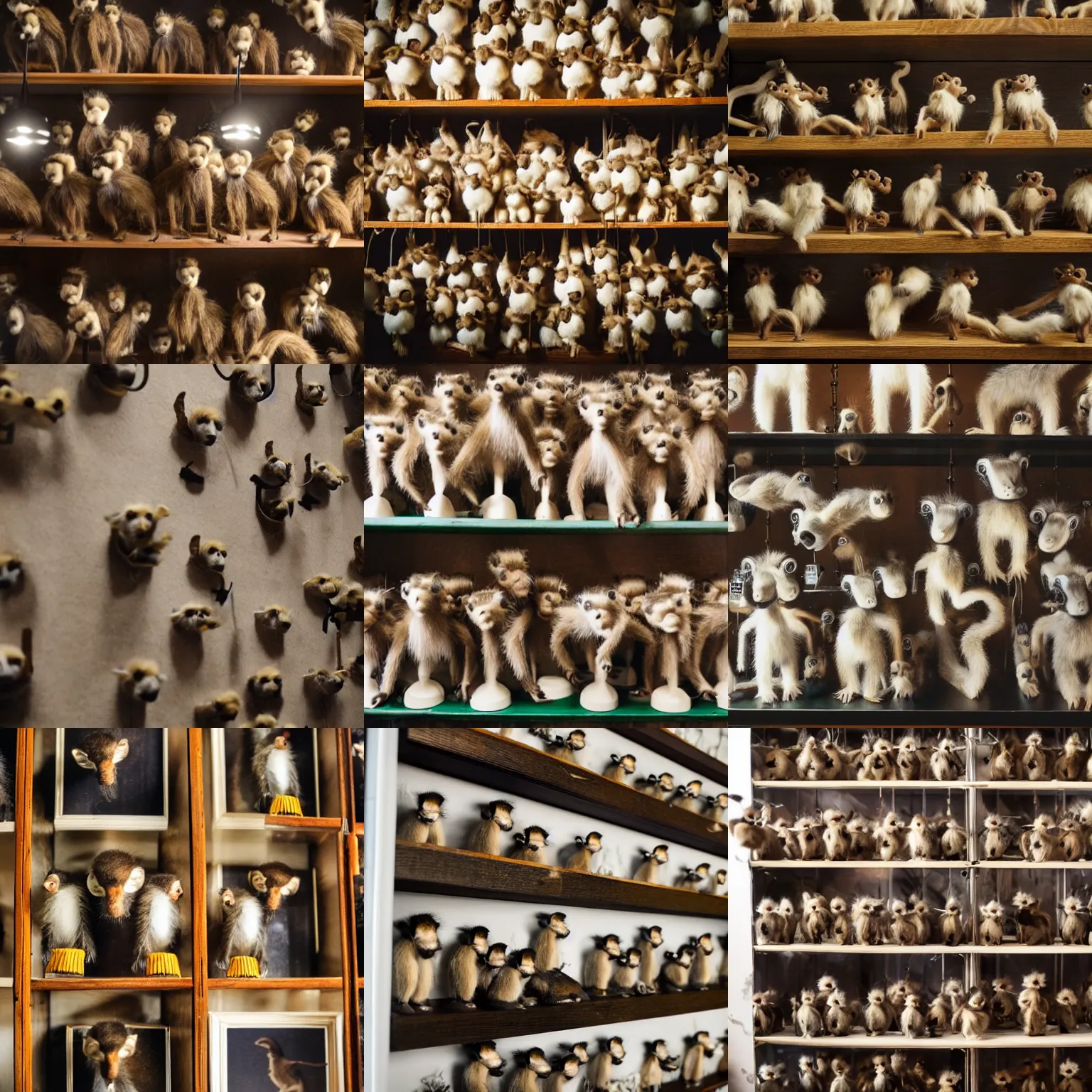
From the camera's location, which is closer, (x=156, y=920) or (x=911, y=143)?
(x=156, y=920)

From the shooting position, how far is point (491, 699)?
1903 millimetres

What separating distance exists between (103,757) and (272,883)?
37cm

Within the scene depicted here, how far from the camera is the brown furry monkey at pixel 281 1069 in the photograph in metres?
1.79

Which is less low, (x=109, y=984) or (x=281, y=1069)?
(x=109, y=984)

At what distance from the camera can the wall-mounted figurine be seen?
183cm

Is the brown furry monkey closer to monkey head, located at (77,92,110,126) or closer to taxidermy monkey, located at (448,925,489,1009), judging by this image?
taxidermy monkey, located at (448,925,489,1009)

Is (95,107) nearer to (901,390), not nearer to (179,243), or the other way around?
(179,243)

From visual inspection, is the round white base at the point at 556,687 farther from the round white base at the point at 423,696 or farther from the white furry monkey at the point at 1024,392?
the white furry monkey at the point at 1024,392

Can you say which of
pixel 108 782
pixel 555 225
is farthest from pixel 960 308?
pixel 108 782

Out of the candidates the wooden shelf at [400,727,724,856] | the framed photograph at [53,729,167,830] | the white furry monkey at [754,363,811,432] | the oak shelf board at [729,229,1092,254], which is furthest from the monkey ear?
the oak shelf board at [729,229,1092,254]

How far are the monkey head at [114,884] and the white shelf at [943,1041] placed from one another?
113cm

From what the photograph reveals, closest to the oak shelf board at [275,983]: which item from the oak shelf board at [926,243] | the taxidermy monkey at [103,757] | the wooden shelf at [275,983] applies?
the wooden shelf at [275,983]

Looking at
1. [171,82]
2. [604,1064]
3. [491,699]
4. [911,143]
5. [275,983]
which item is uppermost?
[171,82]

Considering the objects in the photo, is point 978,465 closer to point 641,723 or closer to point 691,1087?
point 641,723
